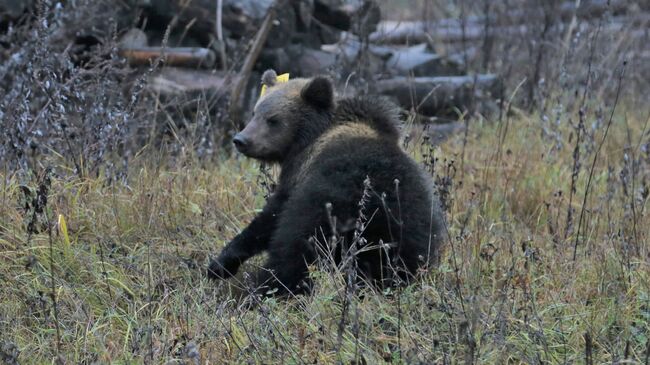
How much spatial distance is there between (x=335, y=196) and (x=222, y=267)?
2.82 ft

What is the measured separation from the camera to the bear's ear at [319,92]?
18.3 ft

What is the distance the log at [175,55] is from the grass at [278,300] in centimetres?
167

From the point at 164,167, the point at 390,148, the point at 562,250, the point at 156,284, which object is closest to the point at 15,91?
the point at 164,167

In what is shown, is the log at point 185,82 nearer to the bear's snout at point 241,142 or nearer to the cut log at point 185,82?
the cut log at point 185,82

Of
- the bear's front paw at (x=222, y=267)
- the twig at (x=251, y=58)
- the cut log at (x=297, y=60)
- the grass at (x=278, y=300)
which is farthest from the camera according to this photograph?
the cut log at (x=297, y=60)

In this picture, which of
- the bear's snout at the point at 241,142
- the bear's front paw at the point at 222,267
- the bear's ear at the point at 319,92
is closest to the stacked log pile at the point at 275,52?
the bear's ear at the point at 319,92

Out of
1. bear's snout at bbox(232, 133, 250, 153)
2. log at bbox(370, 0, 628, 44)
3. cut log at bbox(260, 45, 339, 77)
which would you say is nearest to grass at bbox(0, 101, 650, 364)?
bear's snout at bbox(232, 133, 250, 153)

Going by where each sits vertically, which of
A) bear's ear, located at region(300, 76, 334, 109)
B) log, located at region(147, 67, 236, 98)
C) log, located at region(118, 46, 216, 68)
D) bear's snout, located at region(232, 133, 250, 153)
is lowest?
log, located at region(147, 67, 236, 98)

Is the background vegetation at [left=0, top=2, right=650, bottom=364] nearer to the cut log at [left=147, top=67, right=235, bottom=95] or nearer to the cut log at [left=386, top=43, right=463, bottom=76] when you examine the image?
the cut log at [left=147, top=67, right=235, bottom=95]

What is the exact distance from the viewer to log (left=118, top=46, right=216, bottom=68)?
27.7ft

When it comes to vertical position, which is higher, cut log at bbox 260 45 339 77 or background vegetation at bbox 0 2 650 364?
cut log at bbox 260 45 339 77

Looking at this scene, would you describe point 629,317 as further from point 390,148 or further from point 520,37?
point 520,37

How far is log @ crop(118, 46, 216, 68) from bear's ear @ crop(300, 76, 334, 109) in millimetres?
2934

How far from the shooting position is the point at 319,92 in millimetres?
5598
